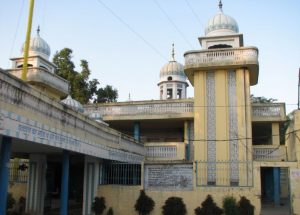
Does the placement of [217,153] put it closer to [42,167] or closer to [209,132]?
[209,132]

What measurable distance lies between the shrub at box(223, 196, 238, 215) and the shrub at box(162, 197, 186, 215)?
4.95 feet

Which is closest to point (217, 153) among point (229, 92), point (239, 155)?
point (239, 155)

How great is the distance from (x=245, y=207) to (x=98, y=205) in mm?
5612

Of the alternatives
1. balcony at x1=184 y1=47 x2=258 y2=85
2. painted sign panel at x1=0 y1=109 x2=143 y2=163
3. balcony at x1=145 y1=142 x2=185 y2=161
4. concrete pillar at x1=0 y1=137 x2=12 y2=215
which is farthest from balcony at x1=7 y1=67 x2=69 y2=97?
concrete pillar at x1=0 y1=137 x2=12 y2=215

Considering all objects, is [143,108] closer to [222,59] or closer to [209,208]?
[222,59]

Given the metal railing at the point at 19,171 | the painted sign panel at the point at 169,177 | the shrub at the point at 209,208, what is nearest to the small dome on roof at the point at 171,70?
the metal railing at the point at 19,171

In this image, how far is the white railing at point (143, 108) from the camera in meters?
20.2

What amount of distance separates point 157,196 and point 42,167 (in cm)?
559

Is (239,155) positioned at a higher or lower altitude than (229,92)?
lower

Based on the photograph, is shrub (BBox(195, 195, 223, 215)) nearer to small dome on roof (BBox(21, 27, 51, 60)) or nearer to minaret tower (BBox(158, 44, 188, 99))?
small dome on roof (BBox(21, 27, 51, 60))

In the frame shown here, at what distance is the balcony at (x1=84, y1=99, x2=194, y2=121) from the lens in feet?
65.9

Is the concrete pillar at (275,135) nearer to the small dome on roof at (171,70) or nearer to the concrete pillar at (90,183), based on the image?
the concrete pillar at (90,183)

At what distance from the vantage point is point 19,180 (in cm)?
1823

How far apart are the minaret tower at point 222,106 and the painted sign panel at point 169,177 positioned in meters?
2.24
